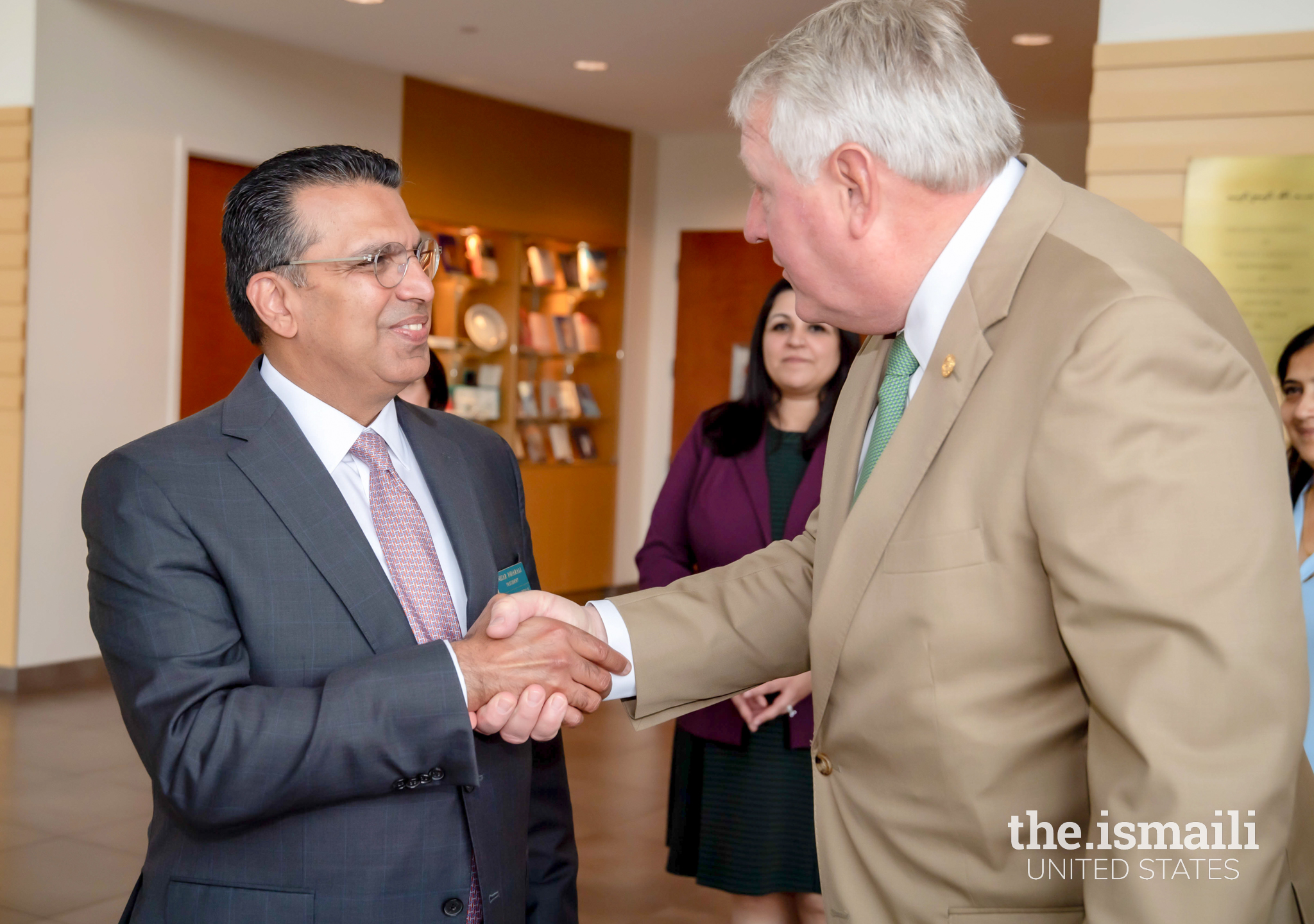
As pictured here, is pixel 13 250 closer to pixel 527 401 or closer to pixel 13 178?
pixel 13 178

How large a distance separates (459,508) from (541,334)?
7352mm

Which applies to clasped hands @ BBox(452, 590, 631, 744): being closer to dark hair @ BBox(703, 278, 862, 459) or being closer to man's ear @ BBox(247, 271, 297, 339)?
man's ear @ BBox(247, 271, 297, 339)

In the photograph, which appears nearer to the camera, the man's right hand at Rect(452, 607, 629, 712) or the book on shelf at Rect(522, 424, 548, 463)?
the man's right hand at Rect(452, 607, 629, 712)

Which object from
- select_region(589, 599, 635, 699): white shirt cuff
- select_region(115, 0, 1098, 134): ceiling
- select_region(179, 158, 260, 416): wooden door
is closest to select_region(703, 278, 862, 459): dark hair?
select_region(589, 599, 635, 699): white shirt cuff

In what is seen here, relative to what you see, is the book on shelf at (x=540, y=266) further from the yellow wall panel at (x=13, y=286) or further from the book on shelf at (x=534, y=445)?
the yellow wall panel at (x=13, y=286)

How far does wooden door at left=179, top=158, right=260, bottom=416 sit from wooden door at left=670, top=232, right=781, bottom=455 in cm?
387

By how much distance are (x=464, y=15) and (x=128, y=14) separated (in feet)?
5.85

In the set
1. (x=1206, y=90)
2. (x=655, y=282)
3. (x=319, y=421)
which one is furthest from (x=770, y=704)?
(x=655, y=282)

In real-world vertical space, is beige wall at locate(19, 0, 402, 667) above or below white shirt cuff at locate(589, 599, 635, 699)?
above

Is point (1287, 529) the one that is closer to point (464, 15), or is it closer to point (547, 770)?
point (547, 770)

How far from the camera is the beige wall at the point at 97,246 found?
6008 millimetres

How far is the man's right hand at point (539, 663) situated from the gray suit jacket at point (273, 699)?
8cm

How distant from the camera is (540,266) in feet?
29.7

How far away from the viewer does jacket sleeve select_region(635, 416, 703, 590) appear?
3.45 m
